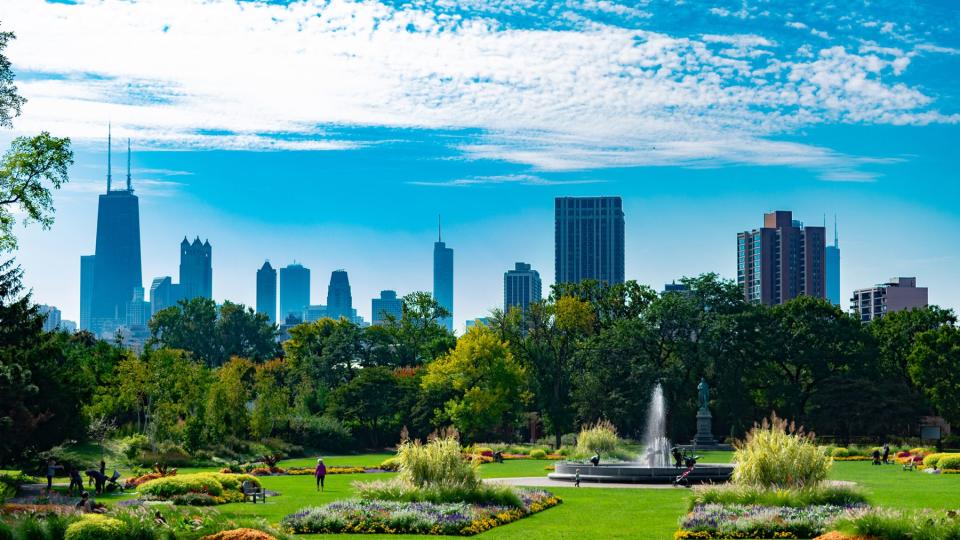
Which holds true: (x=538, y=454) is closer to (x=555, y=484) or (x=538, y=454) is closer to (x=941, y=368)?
(x=555, y=484)

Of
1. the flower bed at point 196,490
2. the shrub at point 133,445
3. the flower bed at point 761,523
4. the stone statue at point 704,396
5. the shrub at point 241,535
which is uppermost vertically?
the stone statue at point 704,396

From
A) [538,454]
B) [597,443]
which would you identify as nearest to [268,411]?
[538,454]

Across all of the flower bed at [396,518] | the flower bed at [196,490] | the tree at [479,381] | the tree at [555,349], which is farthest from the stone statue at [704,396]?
the flower bed at [396,518]

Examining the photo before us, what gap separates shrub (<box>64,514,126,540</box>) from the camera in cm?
2011

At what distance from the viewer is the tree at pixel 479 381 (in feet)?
229

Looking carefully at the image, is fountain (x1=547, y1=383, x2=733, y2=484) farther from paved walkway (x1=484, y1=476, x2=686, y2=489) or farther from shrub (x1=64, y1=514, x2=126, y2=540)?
shrub (x1=64, y1=514, x2=126, y2=540)

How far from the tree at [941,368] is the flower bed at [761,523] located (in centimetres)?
4388

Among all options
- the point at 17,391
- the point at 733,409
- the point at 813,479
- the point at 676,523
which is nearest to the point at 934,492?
the point at 813,479

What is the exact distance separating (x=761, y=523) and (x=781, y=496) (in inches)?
106

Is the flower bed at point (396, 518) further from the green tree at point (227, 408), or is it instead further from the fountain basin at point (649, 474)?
the green tree at point (227, 408)

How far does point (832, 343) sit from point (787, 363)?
3.45m

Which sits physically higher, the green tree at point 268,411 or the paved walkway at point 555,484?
the green tree at point 268,411

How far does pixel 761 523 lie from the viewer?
981 inches

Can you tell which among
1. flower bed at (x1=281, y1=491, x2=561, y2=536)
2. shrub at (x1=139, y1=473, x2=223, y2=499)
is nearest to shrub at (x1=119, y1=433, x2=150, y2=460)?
shrub at (x1=139, y1=473, x2=223, y2=499)
